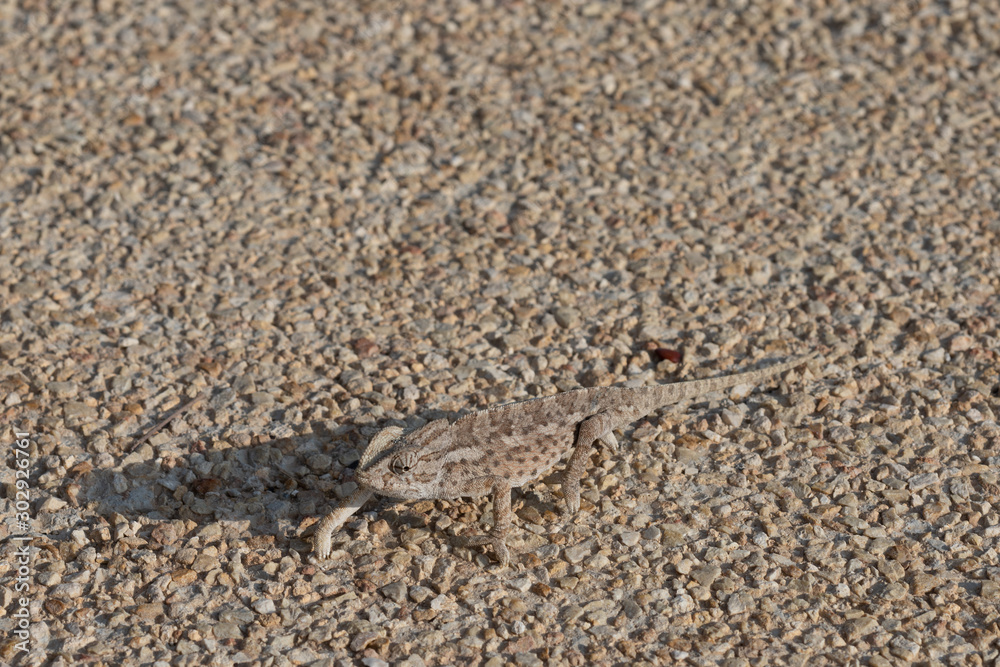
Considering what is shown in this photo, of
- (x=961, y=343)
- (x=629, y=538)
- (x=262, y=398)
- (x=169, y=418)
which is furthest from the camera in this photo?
(x=961, y=343)

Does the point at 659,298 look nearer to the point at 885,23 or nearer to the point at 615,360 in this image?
the point at 615,360

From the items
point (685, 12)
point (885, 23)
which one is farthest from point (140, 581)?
point (885, 23)

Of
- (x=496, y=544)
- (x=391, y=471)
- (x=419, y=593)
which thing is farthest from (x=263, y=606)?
(x=496, y=544)

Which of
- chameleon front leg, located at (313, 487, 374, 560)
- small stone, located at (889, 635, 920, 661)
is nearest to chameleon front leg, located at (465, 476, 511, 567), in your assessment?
chameleon front leg, located at (313, 487, 374, 560)

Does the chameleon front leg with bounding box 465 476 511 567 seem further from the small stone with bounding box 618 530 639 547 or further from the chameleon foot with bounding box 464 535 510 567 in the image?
the small stone with bounding box 618 530 639 547

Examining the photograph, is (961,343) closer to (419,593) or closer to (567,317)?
(567,317)

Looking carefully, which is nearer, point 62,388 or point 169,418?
point 169,418

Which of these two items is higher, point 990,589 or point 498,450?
point 498,450

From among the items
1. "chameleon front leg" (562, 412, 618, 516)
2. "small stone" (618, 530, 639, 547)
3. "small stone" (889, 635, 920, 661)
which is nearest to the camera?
"small stone" (889, 635, 920, 661)

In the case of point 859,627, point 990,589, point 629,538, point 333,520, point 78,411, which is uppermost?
point 78,411
